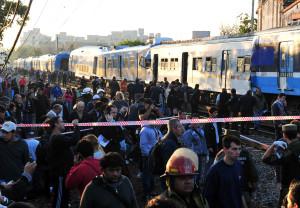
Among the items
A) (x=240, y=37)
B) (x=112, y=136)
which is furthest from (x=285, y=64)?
(x=112, y=136)

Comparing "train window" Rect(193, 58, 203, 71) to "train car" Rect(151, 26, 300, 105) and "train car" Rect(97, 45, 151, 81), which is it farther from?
"train car" Rect(97, 45, 151, 81)

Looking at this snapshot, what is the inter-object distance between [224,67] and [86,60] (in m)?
Result: 29.8

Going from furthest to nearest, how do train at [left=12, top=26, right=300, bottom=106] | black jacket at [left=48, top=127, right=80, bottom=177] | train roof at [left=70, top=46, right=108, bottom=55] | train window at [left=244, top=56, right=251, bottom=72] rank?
train roof at [left=70, top=46, right=108, bottom=55] → train window at [left=244, top=56, right=251, bottom=72] → train at [left=12, top=26, right=300, bottom=106] → black jacket at [left=48, top=127, right=80, bottom=177]

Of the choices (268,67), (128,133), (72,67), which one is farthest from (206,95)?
(72,67)

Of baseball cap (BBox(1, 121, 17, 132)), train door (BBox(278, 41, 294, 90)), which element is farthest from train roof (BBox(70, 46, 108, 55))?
baseball cap (BBox(1, 121, 17, 132))

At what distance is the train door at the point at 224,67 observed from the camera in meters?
26.3

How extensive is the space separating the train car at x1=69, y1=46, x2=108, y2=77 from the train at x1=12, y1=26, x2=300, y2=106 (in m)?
8.22

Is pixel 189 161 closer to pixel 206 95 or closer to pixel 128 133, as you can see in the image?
pixel 128 133

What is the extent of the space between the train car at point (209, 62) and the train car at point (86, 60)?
15.5m

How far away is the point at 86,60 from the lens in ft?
180

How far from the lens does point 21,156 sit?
802 centimetres

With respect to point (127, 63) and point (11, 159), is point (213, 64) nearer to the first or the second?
point (127, 63)

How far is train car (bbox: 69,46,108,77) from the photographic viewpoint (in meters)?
51.5

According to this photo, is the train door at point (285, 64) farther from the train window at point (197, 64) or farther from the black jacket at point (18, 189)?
the black jacket at point (18, 189)
